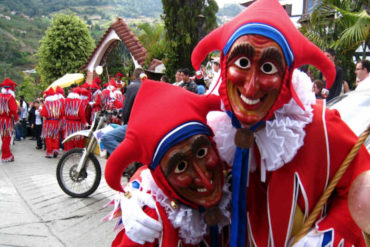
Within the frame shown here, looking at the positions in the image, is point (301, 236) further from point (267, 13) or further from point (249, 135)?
point (267, 13)

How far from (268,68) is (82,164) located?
4.28 metres

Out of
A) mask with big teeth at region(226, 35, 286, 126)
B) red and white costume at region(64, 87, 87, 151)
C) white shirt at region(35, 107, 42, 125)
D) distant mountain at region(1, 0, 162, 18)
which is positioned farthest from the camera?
distant mountain at region(1, 0, 162, 18)

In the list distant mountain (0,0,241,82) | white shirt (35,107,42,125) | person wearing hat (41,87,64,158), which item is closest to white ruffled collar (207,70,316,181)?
person wearing hat (41,87,64,158)

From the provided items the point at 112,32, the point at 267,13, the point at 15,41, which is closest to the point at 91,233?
the point at 267,13

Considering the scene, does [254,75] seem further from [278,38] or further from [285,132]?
[285,132]

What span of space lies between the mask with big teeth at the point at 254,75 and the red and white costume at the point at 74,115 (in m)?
7.94

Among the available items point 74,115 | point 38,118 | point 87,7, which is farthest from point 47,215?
point 87,7

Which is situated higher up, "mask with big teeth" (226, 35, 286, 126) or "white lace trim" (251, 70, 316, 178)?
"mask with big teeth" (226, 35, 286, 126)

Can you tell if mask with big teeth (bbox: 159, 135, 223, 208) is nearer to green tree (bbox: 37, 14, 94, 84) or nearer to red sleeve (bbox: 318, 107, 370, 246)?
red sleeve (bbox: 318, 107, 370, 246)

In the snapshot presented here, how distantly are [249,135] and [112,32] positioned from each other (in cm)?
1376

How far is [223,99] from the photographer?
4.70 ft

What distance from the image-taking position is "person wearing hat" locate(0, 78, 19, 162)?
7.92 m

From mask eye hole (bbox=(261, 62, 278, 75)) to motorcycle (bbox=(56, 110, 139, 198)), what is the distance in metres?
3.78

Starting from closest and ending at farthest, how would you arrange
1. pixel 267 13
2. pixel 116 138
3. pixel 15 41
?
pixel 267 13, pixel 116 138, pixel 15 41
